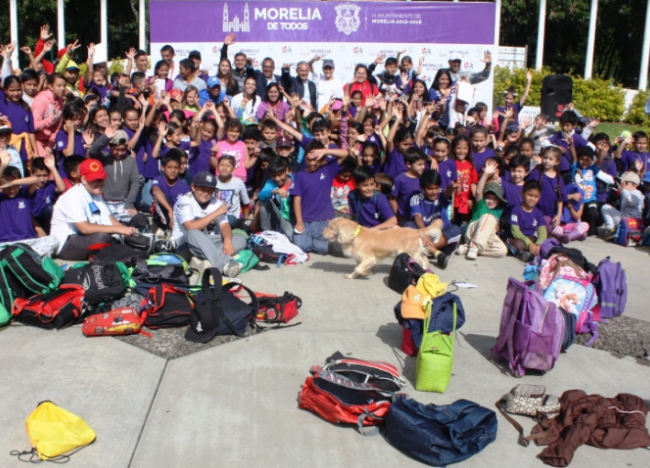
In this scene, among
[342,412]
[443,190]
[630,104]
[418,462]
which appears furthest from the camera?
[630,104]

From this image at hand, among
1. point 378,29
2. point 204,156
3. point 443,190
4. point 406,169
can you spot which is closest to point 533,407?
point 443,190

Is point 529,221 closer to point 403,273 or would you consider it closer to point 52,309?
point 403,273

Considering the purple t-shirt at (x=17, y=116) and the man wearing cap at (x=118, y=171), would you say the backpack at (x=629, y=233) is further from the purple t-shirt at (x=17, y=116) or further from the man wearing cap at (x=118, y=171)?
the purple t-shirt at (x=17, y=116)

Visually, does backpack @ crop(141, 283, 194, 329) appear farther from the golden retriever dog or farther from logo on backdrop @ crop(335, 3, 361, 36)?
logo on backdrop @ crop(335, 3, 361, 36)

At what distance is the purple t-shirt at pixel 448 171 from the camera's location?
8.96 meters

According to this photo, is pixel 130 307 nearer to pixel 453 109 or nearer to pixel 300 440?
pixel 300 440

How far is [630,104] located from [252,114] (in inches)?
628

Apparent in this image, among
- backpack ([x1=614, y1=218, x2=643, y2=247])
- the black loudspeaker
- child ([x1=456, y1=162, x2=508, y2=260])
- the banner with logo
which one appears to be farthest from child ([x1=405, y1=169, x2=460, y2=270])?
the black loudspeaker

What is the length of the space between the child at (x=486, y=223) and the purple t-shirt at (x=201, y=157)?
357 centimetres

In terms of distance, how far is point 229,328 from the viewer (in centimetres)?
559

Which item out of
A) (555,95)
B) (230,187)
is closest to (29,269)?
(230,187)

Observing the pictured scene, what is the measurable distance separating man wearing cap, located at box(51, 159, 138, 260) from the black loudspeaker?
1114cm

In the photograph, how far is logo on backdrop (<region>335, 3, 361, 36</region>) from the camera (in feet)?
48.0

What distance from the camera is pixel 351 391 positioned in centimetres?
437
